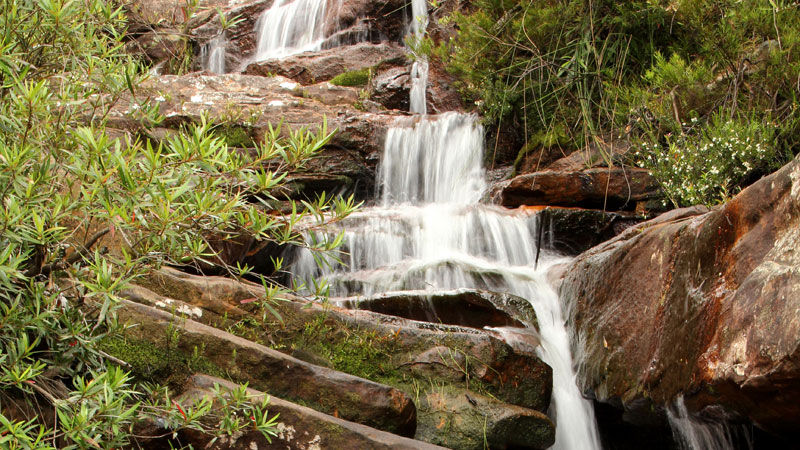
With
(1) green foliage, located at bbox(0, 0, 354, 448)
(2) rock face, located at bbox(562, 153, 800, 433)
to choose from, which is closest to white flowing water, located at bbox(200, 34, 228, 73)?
(2) rock face, located at bbox(562, 153, 800, 433)

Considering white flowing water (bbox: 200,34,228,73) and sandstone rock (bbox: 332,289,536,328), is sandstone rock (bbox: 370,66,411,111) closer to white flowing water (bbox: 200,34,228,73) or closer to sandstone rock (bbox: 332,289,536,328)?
white flowing water (bbox: 200,34,228,73)

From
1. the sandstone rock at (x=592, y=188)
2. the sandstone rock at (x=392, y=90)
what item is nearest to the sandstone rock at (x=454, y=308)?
the sandstone rock at (x=592, y=188)

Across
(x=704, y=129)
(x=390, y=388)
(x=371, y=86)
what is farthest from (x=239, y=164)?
(x=371, y=86)

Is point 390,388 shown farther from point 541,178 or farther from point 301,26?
point 301,26

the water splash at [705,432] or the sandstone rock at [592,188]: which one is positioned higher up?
→ the sandstone rock at [592,188]

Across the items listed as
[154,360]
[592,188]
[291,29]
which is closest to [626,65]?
[592,188]

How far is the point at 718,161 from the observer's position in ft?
19.6

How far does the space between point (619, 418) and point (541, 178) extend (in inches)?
134

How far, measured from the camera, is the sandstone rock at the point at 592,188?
731 cm

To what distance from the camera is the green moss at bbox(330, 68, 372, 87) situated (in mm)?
12182

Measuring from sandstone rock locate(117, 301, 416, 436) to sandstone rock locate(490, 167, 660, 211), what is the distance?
442 centimetres

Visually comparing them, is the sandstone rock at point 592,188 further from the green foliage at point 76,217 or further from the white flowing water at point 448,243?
the green foliage at point 76,217

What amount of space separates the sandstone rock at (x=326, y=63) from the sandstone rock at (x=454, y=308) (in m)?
8.42

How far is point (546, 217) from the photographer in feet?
23.6
